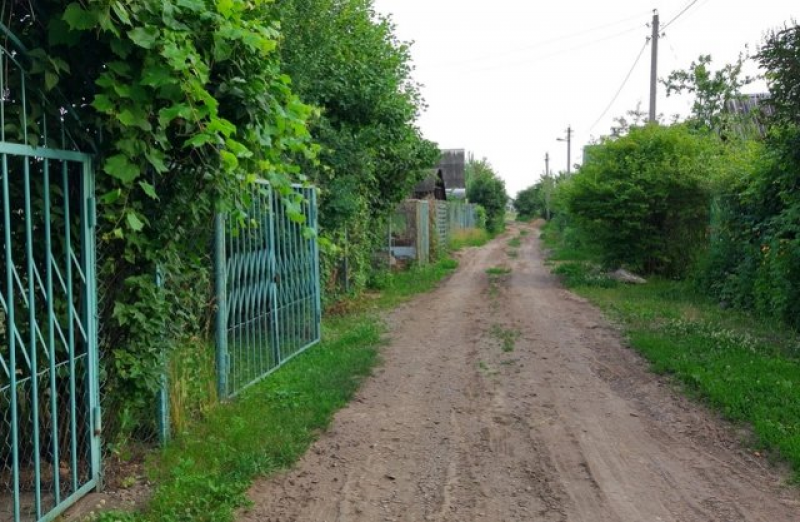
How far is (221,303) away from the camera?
19.7ft

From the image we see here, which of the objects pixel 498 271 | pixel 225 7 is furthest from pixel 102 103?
pixel 498 271

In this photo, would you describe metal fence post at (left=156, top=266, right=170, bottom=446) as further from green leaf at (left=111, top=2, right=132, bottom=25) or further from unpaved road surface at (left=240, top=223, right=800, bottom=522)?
green leaf at (left=111, top=2, right=132, bottom=25)

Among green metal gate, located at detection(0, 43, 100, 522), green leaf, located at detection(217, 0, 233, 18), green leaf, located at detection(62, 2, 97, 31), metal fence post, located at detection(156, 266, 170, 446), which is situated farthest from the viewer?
metal fence post, located at detection(156, 266, 170, 446)

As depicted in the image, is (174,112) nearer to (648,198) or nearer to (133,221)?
(133,221)

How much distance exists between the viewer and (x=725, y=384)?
254 inches

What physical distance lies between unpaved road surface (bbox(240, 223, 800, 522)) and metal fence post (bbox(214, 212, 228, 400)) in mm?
1106

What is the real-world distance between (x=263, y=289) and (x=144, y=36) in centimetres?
376

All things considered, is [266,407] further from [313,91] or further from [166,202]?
[313,91]

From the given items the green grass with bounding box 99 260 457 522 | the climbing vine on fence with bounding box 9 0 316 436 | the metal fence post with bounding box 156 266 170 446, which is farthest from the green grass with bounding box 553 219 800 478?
the metal fence post with bounding box 156 266 170 446

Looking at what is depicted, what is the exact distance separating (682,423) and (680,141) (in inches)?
429

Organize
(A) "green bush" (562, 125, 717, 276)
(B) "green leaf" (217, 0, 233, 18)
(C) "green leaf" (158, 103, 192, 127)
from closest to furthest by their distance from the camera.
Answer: (C) "green leaf" (158, 103, 192, 127)
(B) "green leaf" (217, 0, 233, 18)
(A) "green bush" (562, 125, 717, 276)

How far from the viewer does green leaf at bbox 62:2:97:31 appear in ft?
11.1

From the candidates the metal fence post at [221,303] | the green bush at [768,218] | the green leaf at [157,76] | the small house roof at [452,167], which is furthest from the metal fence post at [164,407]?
the small house roof at [452,167]

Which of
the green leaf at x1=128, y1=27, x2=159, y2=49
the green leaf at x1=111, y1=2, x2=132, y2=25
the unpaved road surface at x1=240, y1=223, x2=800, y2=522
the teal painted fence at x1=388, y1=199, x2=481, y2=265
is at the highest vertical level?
the green leaf at x1=111, y1=2, x2=132, y2=25
